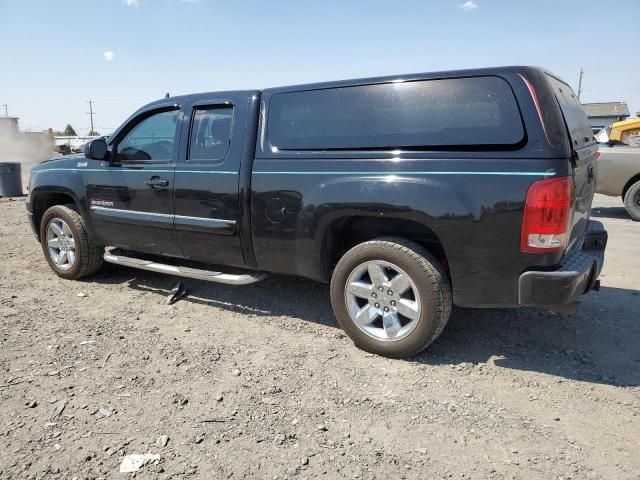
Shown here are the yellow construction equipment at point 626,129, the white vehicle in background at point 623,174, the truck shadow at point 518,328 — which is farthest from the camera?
the yellow construction equipment at point 626,129

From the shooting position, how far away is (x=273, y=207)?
371 cm

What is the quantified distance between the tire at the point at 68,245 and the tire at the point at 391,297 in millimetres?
2961

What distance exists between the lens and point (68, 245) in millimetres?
5203

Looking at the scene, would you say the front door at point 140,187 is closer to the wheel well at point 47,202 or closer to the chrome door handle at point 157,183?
the chrome door handle at point 157,183

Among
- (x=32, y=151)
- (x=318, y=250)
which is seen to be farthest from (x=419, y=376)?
(x=32, y=151)

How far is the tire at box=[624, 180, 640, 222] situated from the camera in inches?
357

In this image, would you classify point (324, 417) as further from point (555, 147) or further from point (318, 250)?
point (555, 147)

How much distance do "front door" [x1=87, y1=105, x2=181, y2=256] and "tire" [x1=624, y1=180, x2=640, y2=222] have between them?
853cm

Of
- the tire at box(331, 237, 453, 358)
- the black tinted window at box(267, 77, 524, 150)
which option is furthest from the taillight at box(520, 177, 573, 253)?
the tire at box(331, 237, 453, 358)

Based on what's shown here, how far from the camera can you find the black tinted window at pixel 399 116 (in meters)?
2.96

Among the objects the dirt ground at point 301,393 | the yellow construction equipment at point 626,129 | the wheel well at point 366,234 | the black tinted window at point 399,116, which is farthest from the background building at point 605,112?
the black tinted window at point 399,116

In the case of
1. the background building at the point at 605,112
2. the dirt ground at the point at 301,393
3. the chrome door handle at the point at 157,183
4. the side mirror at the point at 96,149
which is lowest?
the dirt ground at the point at 301,393

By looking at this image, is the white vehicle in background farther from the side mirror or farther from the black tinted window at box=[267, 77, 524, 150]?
the side mirror

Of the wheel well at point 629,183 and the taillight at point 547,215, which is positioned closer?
the taillight at point 547,215
